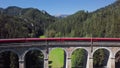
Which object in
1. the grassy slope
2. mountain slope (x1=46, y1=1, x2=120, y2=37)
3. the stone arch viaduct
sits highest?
mountain slope (x1=46, y1=1, x2=120, y2=37)

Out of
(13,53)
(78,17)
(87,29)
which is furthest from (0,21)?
(78,17)

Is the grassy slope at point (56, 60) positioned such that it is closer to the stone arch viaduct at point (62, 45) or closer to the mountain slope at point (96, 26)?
the mountain slope at point (96, 26)

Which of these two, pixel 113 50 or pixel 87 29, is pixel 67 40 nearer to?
Answer: pixel 113 50

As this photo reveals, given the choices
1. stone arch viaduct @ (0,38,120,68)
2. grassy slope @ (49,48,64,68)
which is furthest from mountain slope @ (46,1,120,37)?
stone arch viaduct @ (0,38,120,68)

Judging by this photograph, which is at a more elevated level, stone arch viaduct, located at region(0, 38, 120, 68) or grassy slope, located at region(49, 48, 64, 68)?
stone arch viaduct, located at region(0, 38, 120, 68)

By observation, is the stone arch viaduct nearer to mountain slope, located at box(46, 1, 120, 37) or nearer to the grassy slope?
the grassy slope

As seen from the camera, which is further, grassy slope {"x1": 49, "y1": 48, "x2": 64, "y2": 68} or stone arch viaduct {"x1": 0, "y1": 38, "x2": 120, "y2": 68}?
grassy slope {"x1": 49, "y1": 48, "x2": 64, "y2": 68}

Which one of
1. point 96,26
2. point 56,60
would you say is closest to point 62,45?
point 56,60

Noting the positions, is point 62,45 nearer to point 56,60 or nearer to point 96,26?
point 56,60

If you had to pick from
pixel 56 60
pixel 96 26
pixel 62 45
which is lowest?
pixel 56 60
